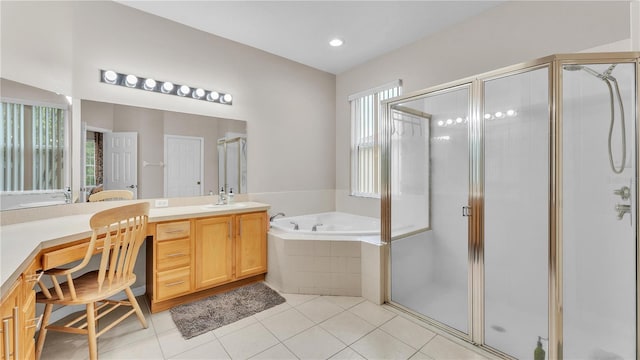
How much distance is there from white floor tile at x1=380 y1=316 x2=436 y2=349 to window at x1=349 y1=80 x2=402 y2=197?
5.34ft

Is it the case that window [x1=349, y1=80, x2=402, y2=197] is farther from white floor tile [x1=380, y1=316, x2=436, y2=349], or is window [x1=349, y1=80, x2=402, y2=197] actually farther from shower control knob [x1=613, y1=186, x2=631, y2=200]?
shower control knob [x1=613, y1=186, x2=631, y2=200]

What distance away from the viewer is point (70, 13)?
211 centimetres

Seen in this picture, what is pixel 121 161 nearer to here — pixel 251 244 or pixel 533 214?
pixel 251 244

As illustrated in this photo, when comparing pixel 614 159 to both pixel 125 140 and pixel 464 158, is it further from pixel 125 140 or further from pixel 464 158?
pixel 125 140

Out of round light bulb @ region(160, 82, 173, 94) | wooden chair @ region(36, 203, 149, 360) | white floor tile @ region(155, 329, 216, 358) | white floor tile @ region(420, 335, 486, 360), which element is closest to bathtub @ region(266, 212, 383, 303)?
white floor tile @ region(420, 335, 486, 360)

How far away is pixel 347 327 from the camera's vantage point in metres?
1.98

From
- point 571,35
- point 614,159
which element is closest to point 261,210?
point 614,159

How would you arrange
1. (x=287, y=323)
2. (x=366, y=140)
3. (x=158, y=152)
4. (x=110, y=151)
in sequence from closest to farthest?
1. (x=287, y=323)
2. (x=110, y=151)
3. (x=158, y=152)
4. (x=366, y=140)

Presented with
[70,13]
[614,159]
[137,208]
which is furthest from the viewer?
[70,13]

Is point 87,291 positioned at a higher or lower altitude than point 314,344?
higher

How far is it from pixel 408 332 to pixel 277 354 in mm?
960

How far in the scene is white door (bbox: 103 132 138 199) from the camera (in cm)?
228

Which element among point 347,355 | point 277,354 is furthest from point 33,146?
point 347,355

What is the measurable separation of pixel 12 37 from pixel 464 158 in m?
3.36
